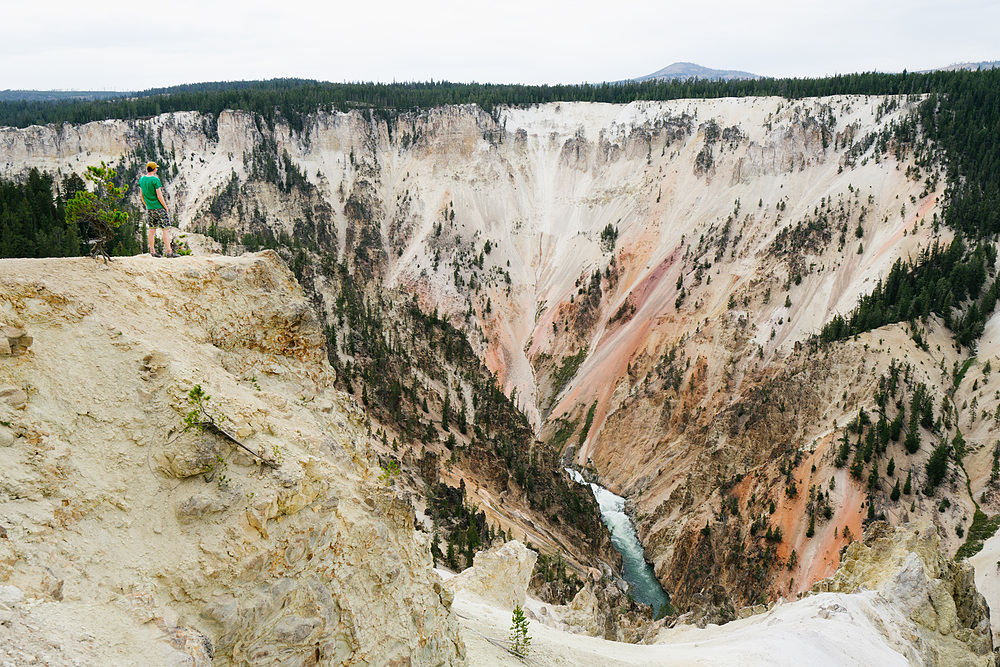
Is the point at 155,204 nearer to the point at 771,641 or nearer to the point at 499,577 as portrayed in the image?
the point at 499,577

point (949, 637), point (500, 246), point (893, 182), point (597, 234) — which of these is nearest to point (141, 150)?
point (500, 246)

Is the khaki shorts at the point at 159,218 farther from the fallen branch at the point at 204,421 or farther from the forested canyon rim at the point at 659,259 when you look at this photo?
the forested canyon rim at the point at 659,259

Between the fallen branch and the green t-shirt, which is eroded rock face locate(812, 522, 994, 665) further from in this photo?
the green t-shirt

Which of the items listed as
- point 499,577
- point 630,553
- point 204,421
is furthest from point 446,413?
point 204,421

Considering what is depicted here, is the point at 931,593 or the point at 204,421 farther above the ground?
→ the point at 204,421

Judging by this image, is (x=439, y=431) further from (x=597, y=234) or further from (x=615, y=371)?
(x=597, y=234)

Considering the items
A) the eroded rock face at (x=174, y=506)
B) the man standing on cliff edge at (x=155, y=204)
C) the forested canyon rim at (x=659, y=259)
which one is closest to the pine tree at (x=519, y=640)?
the eroded rock face at (x=174, y=506)
